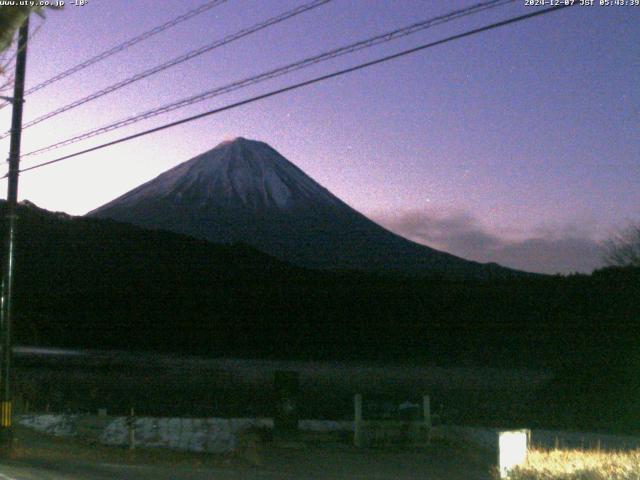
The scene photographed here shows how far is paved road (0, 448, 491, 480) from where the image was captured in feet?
46.9

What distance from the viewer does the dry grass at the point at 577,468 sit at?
11398 millimetres

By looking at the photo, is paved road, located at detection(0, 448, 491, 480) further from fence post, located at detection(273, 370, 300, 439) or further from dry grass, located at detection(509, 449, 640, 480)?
dry grass, located at detection(509, 449, 640, 480)

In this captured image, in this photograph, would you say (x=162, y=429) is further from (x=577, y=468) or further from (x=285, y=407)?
(x=577, y=468)

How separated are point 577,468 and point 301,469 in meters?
5.73

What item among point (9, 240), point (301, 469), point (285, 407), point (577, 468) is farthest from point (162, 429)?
point (577, 468)

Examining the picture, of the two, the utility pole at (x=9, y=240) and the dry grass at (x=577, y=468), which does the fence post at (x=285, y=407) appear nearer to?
the utility pole at (x=9, y=240)

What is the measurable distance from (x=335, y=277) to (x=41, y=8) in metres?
93.5

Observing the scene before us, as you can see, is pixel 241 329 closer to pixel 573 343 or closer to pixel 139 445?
pixel 573 343

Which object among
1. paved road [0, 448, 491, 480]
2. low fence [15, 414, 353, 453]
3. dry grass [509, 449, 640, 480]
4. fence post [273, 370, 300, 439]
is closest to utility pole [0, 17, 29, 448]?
paved road [0, 448, 491, 480]

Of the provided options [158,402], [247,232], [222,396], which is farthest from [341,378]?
[247,232]

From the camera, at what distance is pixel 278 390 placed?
68.0 ft

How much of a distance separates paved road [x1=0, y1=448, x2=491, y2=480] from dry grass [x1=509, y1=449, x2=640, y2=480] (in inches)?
63.1

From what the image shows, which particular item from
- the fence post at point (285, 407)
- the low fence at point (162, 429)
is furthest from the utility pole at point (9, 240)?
the fence post at point (285, 407)

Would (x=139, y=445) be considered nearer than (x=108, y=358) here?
Yes
